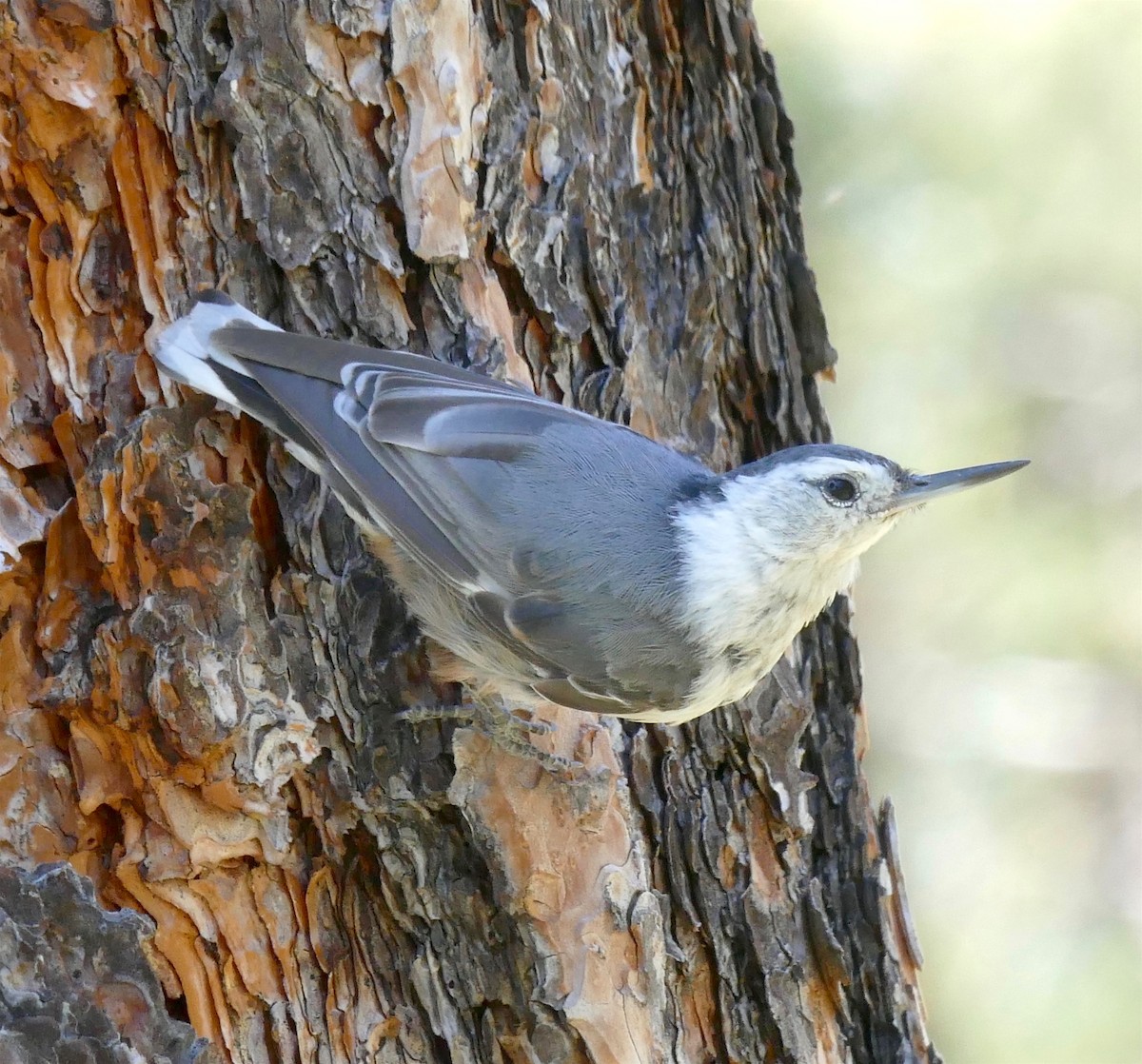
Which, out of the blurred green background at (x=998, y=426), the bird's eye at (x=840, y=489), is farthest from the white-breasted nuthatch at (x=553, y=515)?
the blurred green background at (x=998, y=426)

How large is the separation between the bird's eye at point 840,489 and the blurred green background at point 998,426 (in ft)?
7.68

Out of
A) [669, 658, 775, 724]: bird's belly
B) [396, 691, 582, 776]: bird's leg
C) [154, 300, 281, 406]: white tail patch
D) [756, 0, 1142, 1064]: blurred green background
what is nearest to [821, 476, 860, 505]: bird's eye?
[669, 658, 775, 724]: bird's belly

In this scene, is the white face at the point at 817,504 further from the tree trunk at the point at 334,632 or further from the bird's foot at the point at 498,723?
the bird's foot at the point at 498,723

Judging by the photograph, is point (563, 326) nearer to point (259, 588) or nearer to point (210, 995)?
point (259, 588)

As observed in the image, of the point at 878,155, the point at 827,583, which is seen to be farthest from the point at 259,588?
the point at 878,155

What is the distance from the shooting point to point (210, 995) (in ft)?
5.93

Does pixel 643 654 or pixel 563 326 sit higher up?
pixel 563 326

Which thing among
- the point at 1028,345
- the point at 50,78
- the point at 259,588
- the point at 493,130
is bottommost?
the point at 259,588

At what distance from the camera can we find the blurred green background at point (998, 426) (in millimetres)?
4199

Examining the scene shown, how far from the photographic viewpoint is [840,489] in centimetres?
204

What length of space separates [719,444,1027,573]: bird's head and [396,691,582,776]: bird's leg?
0.50 m

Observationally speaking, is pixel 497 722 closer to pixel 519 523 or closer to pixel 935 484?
pixel 519 523

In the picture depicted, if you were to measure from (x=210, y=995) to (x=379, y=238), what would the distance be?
119 centimetres

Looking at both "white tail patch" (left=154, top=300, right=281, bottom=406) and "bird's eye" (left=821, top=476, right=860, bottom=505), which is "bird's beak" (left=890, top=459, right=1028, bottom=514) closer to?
"bird's eye" (left=821, top=476, right=860, bottom=505)
